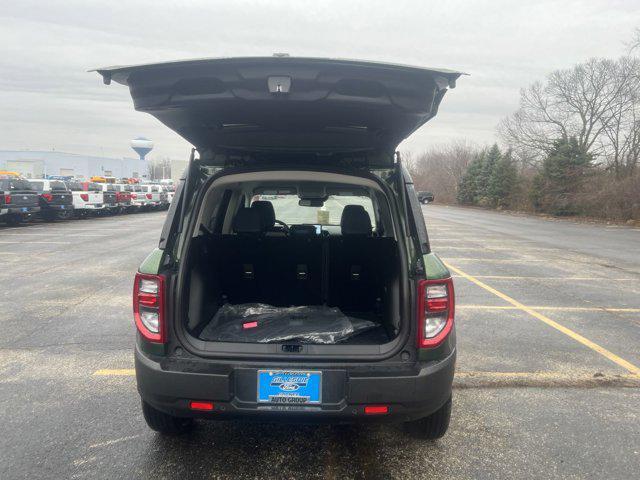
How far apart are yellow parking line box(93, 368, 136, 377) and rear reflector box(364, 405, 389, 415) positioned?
7.81 ft

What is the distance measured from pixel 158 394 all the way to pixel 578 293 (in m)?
6.87

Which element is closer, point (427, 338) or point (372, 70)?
point (372, 70)

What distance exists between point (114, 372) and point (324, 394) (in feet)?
7.81

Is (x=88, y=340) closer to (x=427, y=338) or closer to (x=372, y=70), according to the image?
(x=427, y=338)

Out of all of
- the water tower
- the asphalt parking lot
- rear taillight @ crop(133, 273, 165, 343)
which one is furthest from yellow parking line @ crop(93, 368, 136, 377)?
the water tower

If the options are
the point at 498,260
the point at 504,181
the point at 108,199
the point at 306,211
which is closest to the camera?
the point at 306,211

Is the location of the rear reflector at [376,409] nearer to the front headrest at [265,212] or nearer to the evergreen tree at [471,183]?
the front headrest at [265,212]

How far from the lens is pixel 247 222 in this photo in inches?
149

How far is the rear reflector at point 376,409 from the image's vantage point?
2.45m

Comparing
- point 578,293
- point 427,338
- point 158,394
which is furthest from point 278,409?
point 578,293

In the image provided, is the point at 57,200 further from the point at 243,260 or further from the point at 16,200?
the point at 243,260

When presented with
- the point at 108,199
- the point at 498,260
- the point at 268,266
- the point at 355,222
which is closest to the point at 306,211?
the point at 355,222

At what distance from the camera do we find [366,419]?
246 centimetres

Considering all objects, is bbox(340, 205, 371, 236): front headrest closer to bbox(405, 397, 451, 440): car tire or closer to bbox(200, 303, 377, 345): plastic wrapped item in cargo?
bbox(200, 303, 377, 345): plastic wrapped item in cargo
